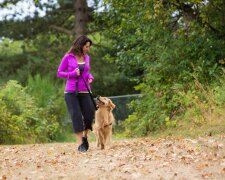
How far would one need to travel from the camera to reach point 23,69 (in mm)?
34219

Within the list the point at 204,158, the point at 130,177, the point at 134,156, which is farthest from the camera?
the point at 134,156

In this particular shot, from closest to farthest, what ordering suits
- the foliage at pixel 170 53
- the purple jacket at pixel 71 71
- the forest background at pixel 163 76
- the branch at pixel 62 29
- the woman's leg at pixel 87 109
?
the purple jacket at pixel 71 71 < the woman's leg at pixel 87 109 < the forest background at pixel 163 76 < the foliage at pixel 170 53 < the branch at pixel 62 29

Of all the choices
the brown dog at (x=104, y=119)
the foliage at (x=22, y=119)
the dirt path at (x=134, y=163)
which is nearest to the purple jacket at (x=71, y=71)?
the brown dog at (x=104, y=119)

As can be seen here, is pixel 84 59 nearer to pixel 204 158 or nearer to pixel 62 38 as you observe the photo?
pixel 204 158

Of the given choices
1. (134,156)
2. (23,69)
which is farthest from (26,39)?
(134,156)

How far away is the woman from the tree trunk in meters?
18.3

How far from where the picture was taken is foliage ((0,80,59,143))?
18125 mm

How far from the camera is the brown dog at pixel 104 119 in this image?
11945mm

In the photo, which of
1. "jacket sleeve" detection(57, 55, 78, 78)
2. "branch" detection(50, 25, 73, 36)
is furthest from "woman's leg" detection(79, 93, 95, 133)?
"branch" detection(50, 25, 73, 36)

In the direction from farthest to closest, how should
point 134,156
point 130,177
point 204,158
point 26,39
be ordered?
point 26,39
point 134,156
point 204,158
point 130,177

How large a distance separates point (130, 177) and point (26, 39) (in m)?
25.8

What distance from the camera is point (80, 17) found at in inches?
1208

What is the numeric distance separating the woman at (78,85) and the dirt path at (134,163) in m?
0.54

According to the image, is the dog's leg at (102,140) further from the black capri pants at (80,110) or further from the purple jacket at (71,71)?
the purple jacket at (71,71)
